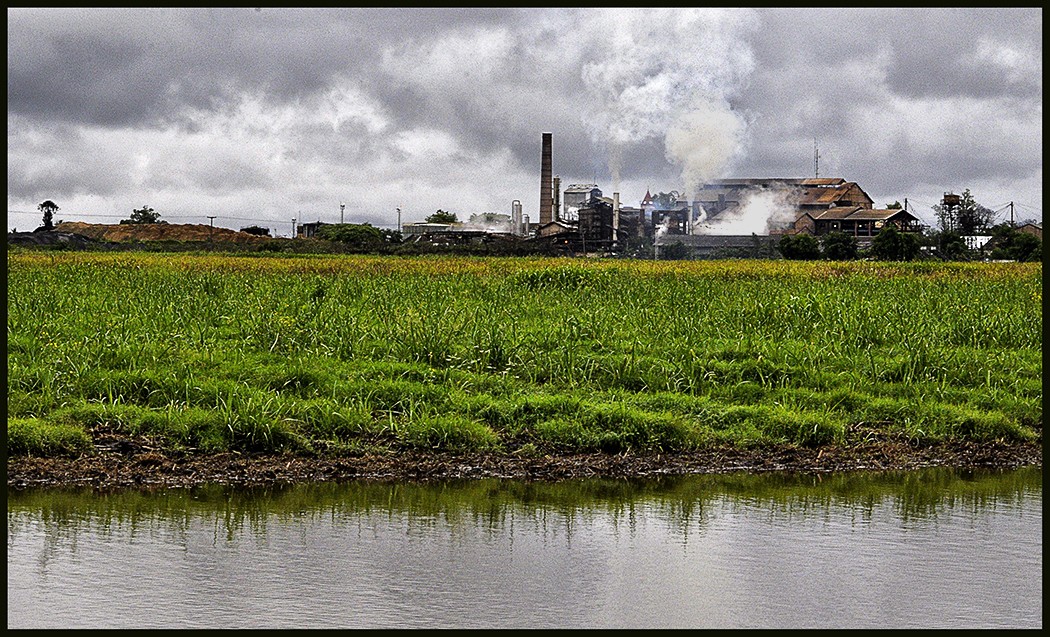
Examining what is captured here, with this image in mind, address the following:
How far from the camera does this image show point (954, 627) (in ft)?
23.4

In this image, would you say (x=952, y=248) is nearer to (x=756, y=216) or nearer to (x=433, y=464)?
(x=756, y=216)

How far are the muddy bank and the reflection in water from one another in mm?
368

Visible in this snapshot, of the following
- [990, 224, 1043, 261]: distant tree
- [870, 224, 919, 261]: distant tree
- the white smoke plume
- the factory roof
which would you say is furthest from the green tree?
the white smoke plume

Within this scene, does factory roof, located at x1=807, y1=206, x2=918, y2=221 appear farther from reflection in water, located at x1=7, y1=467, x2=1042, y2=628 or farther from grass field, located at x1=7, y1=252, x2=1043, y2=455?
reflection in water, located at x1=7, y1=467, x2=1042, y2=628

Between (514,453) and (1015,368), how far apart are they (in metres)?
8.16

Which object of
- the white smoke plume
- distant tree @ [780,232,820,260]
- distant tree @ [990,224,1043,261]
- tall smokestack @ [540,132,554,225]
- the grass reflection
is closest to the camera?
the grass reflection

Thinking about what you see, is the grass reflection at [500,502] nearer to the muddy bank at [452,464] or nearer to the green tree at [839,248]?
the muddy bank at [452,464]

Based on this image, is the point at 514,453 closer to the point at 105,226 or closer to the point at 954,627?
the point at 954,627

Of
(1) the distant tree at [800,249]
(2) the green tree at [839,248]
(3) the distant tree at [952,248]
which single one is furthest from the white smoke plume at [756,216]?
(2) the green tree at [839,248]

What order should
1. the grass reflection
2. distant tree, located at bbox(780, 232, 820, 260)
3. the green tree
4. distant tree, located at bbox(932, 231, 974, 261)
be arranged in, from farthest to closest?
distant tree, located at bbox(780, 232, 820, 260)
distant tree, located at bbox(932, 231, 974, 261)
the green tree
the grass reflection

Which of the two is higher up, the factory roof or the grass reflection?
the factory roof

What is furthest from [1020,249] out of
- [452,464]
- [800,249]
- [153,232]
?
[452,464]

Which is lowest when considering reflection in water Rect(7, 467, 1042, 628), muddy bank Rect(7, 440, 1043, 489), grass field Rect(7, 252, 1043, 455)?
reflection in water Rect(7, 467, 1042, 628)

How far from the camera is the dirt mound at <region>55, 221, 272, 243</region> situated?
78812 mm
